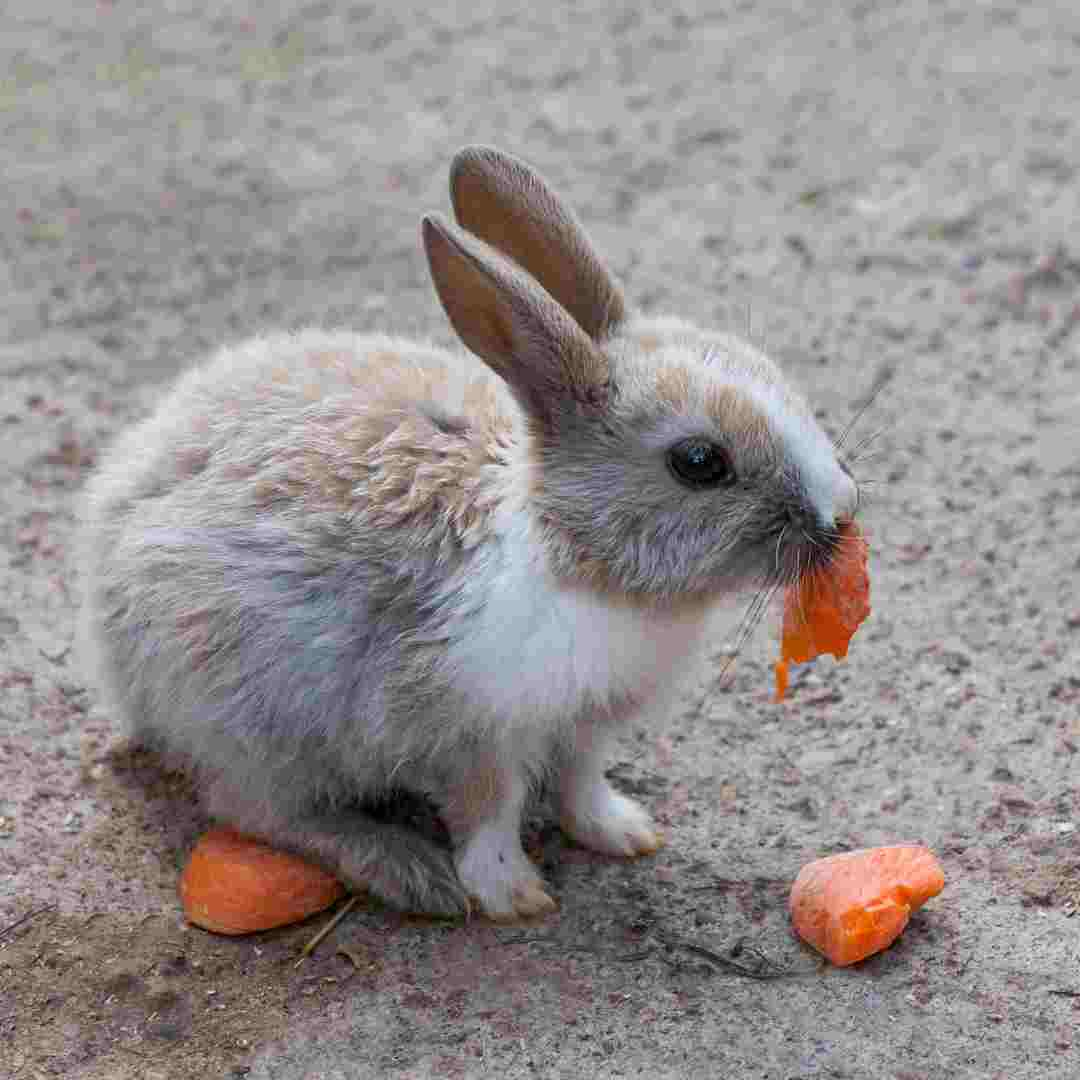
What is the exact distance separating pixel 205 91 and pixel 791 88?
2783 millimetres

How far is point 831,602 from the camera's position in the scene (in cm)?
366

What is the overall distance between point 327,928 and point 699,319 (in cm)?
312

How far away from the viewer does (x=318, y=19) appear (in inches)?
344

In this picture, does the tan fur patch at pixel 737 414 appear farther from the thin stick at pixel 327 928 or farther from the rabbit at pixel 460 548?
the thin stick at pixel 327 928

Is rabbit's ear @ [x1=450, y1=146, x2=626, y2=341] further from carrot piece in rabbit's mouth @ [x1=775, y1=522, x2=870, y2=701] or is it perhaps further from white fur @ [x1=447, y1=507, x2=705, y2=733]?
carrot piece in rabbit's mouth @ [x1=775, y1=522, x2=870, y2=701]

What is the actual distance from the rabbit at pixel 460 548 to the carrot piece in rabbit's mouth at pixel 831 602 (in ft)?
0.20

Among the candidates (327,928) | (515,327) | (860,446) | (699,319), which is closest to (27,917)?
(327,928)

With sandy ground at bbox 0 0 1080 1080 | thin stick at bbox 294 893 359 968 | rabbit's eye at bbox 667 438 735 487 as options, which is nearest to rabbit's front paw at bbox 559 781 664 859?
sandy ground at bbox 0 0 1080 1080

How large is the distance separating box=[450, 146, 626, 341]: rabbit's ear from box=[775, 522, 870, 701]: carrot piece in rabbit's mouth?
751 mm

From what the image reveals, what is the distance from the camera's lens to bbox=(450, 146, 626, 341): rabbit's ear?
384 cm

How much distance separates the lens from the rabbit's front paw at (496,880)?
3.89m

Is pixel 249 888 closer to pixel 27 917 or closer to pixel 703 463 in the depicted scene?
pixel 27 917

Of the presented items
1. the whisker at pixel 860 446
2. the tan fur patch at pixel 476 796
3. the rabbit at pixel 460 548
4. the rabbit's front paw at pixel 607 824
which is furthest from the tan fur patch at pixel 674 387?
the rabbit's front paw at pixel 607 824

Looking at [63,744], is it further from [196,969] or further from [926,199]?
[926,199]
